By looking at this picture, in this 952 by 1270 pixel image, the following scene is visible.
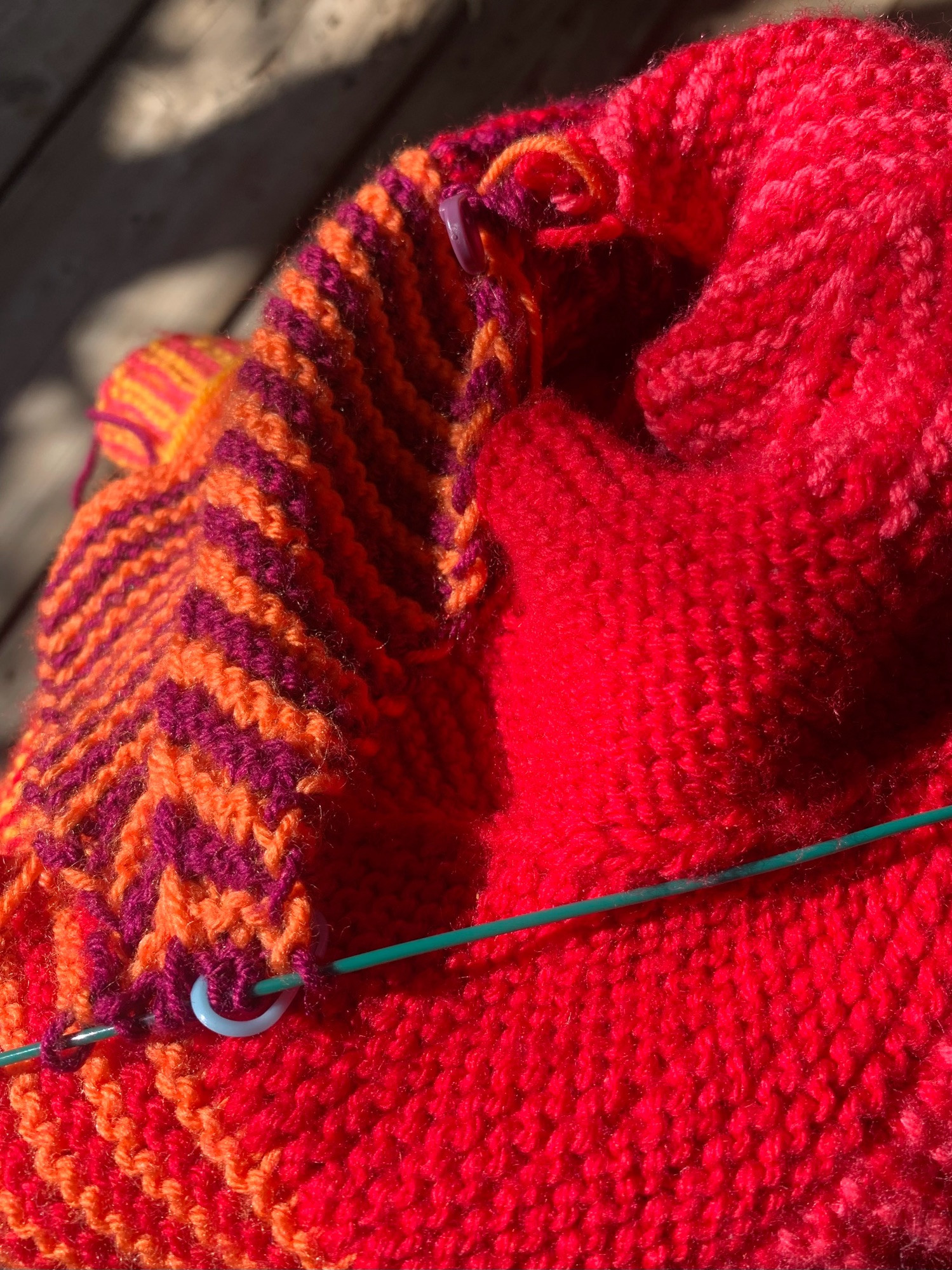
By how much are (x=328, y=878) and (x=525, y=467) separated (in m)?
0.26

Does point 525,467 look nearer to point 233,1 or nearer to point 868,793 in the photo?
point 868,793

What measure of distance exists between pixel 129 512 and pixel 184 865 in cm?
33

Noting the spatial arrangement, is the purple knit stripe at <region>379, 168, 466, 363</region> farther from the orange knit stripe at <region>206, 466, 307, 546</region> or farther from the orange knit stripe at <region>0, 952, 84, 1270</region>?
the orange knit stripe at <region>0, 952, 84, 1270</region>

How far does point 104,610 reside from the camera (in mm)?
702

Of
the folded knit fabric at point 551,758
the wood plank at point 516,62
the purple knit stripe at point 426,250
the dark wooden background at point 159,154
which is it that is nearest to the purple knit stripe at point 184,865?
the folded knit fabric at point 551,758

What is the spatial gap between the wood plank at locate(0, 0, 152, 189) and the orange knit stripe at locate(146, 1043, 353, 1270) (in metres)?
0.86

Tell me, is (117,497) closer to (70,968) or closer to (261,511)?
(261,511)

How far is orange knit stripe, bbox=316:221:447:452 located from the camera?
0.56 m

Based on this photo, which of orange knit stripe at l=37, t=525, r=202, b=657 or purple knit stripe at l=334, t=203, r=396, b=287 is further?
orange knit stripe at l=37, t=525, r=202, b=657

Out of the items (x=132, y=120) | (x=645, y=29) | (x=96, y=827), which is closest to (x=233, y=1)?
(x=132, y=120)

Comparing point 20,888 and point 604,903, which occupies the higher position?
point 604,903

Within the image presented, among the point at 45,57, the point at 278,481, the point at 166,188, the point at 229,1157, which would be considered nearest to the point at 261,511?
the point at 278,481

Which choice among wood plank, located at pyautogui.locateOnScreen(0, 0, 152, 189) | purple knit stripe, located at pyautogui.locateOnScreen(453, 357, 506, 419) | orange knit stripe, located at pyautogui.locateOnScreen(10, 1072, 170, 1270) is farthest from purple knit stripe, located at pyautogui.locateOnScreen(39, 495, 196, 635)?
wood plank, located at pyautogui.locateOnScreen(0, 0, 152, 189)

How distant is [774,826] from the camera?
0.52m
